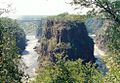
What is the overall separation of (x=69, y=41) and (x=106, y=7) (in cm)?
13753

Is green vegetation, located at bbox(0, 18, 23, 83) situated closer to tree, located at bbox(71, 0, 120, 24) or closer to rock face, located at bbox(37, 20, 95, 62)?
tree, located at bbox(71, 0, 120, 24)

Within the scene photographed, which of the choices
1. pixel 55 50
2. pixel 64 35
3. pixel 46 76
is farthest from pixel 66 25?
pixel 46 76

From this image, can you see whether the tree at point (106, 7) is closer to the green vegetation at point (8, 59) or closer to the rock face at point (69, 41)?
the green vegetation at point (8, 59)

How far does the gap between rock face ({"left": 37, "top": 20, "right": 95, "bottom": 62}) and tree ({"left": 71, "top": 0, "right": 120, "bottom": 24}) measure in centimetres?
12215

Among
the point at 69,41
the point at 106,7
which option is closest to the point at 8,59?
the point at 106,7

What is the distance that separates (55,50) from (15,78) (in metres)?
125

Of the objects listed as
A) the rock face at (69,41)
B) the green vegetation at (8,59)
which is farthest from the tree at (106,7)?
the rock face at (69,41)

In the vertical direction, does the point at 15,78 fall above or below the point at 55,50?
above

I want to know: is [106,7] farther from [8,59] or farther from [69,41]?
[69,41]

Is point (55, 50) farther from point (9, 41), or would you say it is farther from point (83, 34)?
point (9, 41)

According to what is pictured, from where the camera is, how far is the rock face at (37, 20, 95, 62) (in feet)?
522

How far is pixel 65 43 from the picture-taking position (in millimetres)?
161125

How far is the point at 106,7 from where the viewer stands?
93.5 feet

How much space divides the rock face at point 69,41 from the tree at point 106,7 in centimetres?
12215
